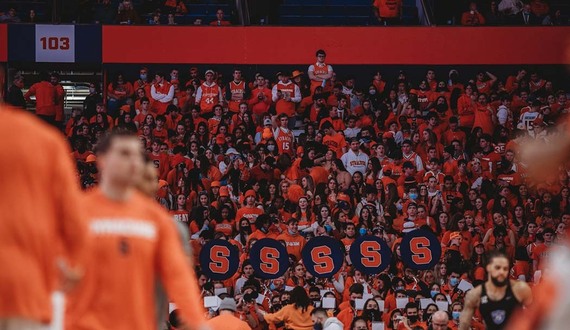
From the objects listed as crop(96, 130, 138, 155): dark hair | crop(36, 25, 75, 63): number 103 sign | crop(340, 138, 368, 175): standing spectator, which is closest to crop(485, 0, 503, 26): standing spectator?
crop(340, 138, 368, 175): standing spectator

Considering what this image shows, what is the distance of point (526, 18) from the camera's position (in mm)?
28047

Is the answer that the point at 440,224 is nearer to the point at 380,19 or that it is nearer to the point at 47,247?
the point at 380,19

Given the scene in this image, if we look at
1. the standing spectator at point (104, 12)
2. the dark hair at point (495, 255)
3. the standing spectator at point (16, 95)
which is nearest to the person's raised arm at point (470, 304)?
the dark hair at point (495, 255)

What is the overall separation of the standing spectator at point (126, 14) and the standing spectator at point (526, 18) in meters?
8.42

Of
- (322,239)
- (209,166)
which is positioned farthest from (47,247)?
(209,166)

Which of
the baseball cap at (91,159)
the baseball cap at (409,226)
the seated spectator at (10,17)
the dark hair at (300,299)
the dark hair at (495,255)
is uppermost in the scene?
the seated spectator at (10,17)

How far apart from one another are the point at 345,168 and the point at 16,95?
733cm

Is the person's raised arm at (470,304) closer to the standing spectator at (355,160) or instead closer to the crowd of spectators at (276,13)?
the standing spectator at (355,160)

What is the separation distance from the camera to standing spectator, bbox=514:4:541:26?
1101 inches

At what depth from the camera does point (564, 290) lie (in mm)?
5062

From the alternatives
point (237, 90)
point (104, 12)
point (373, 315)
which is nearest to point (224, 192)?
point (373, 315)

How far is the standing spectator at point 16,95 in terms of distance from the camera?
81.9ft

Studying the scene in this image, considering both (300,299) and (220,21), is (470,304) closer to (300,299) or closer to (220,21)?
(300,299)

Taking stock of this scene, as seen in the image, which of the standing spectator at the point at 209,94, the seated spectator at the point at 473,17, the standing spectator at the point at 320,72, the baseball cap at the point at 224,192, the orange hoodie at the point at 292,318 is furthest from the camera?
the seated spectator at the point at 473,17
